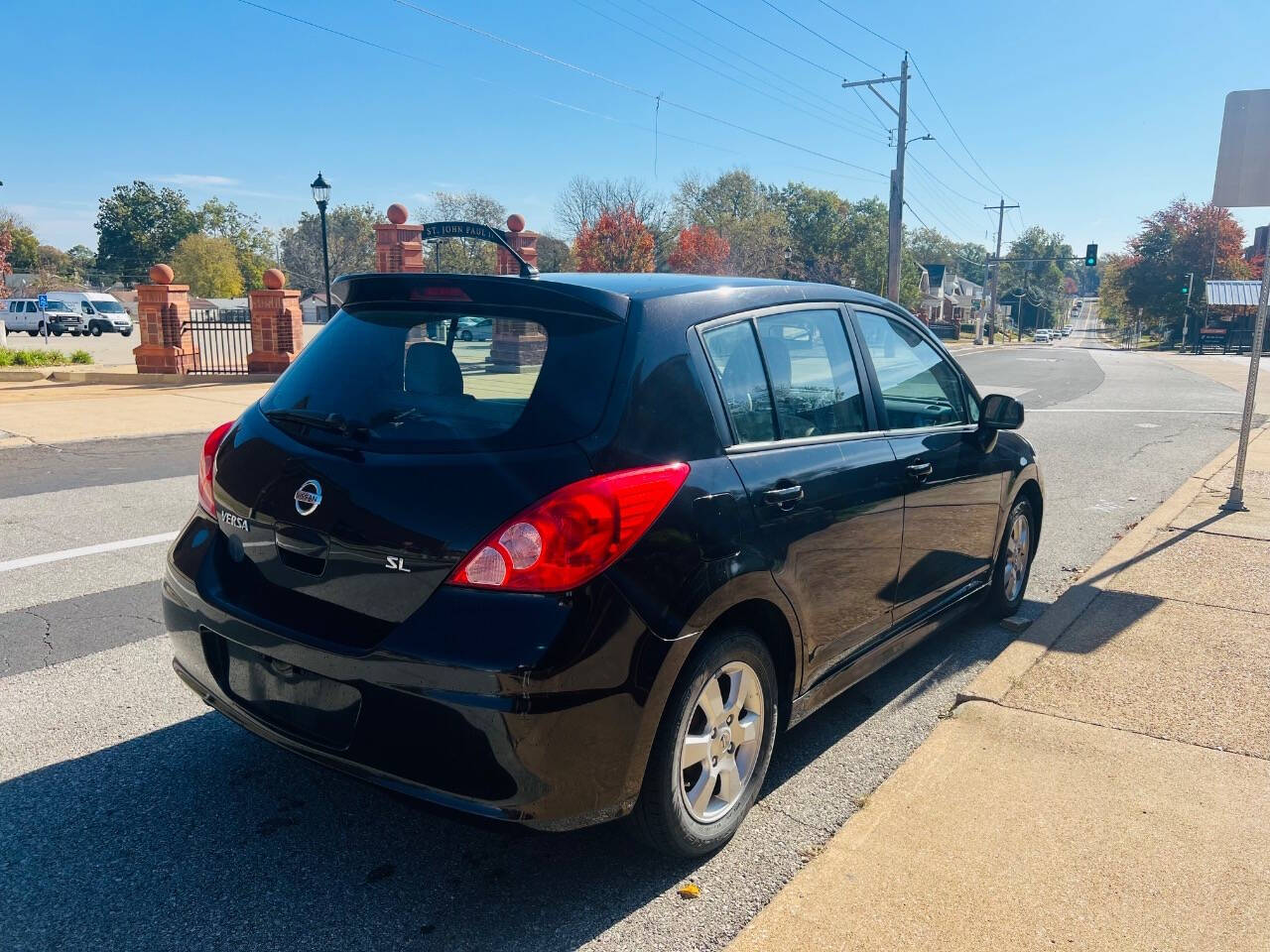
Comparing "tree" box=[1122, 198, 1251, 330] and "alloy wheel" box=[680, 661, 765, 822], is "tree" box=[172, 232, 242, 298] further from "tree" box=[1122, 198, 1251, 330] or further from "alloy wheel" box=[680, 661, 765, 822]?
"alloy wheel" box=[680, 661, 765, 822]

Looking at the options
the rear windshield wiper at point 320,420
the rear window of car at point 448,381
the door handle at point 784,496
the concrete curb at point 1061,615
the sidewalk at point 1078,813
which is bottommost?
the sidewalk at point 1078,813

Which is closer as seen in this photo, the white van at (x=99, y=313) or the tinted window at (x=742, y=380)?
the tinted window at (x=742, y=380)

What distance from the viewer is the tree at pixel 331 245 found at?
93.2m

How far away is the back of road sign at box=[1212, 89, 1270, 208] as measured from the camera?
Result: 758cm

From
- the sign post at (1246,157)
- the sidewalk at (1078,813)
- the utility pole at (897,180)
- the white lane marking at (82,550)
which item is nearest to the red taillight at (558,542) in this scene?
the sidewalk at (1078,813)

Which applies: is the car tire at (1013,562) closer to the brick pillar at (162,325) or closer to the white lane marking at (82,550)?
the white lane marking at (82,550)

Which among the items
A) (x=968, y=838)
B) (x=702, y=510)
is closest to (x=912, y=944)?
(x=968, y=838)

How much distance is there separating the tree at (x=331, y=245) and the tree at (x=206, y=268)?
5829 mm

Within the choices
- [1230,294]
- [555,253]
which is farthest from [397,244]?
[1230,294]

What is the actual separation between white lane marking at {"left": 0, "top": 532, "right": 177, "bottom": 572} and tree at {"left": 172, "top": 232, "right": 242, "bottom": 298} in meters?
100

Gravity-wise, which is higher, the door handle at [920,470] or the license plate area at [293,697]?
the door handle at [920,470]

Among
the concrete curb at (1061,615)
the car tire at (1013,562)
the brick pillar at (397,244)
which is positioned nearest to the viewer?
the concrete curb at (1061,615)

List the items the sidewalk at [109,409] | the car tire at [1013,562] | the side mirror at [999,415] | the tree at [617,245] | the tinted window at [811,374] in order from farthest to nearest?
the tree at [617,245] → the sidewalk at [109,409] → the car tire at [1013,562] → the side mirror at [999,415] → the tinted window at [811,374]

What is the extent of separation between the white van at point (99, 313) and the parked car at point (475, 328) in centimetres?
5641
